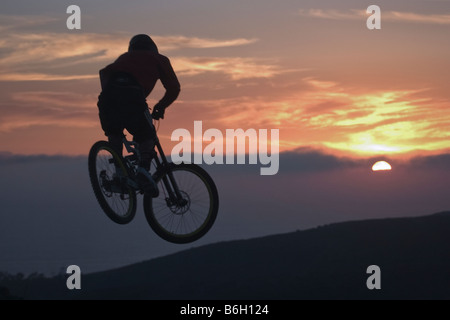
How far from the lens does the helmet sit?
11625mm

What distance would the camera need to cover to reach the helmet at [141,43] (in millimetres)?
11625

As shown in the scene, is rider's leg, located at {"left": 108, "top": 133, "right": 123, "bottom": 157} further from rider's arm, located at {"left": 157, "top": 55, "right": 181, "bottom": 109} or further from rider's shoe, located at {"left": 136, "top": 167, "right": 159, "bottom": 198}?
rider's arm, located at {"left": 157, "top": 55, "right": 181, "bottom": 109}

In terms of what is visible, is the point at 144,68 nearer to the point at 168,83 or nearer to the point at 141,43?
the point at 141,43

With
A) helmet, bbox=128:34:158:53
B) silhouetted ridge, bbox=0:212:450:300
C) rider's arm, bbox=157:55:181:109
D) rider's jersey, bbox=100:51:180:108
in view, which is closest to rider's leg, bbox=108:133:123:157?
rider's jersey, bbox=100:51:180:108

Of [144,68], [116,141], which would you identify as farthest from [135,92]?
[116,141]

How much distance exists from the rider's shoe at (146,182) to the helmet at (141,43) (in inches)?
83.7

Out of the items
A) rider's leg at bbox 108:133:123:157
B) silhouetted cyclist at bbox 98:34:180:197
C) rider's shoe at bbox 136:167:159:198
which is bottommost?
rider's shoe at bbox 136:167:159:198

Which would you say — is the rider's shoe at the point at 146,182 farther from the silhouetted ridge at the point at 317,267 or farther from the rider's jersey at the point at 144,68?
the silhouetted ridge at the point at 317,267

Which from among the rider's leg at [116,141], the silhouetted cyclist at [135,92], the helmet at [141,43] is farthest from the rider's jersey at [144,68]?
the rider's leg at [116,141]

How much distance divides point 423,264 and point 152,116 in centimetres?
5012
